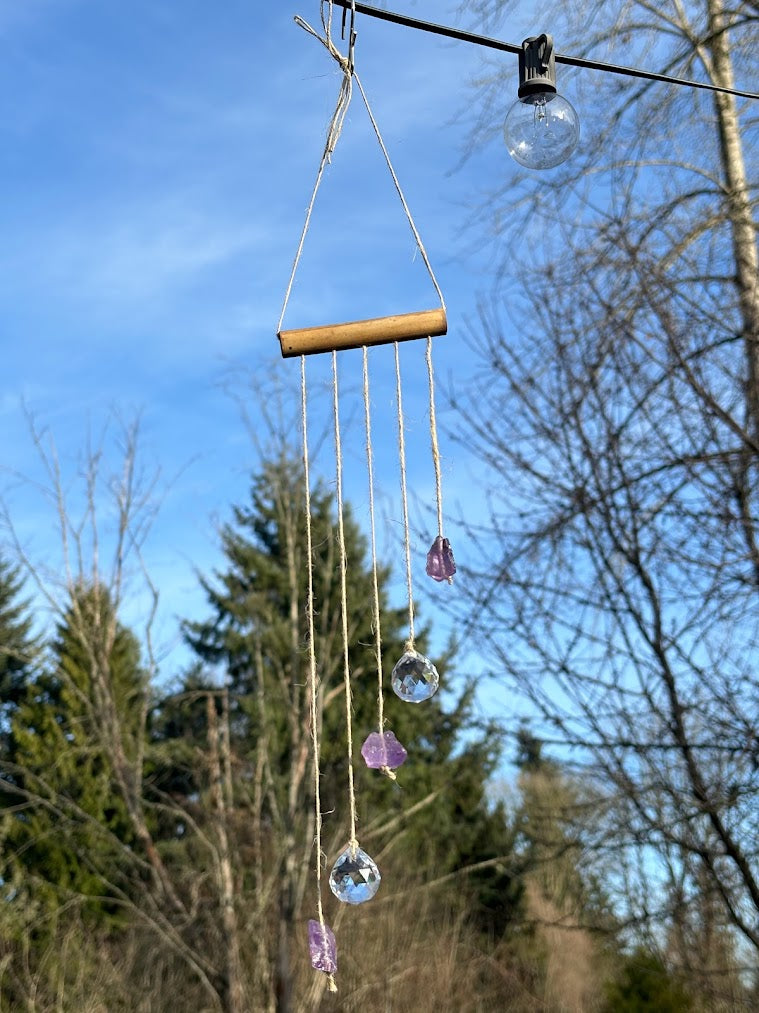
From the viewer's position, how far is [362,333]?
1732mm

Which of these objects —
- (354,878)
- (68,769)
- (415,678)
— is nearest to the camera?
(354,878)

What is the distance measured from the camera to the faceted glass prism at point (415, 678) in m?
1.65

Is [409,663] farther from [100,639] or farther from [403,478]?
[100,639]

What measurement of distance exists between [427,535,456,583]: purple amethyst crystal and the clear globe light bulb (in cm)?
82

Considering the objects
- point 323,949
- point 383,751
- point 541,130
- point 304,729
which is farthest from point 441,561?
point 304,729

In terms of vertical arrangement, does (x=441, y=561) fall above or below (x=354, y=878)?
above

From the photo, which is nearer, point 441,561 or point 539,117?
point 441,561

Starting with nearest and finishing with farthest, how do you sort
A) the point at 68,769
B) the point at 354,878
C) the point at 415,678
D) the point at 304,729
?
the point at 354,878
the point at 415,678
the point at 304,729
the point at 68,769

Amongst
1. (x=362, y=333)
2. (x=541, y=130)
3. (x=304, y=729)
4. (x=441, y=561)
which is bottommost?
(x=441, y=561)

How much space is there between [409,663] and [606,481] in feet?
11.1

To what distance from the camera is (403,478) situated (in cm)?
176

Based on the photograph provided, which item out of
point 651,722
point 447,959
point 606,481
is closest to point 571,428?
point 606,481

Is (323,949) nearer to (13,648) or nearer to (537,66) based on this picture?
(537,66)

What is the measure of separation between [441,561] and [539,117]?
2.92 feet
